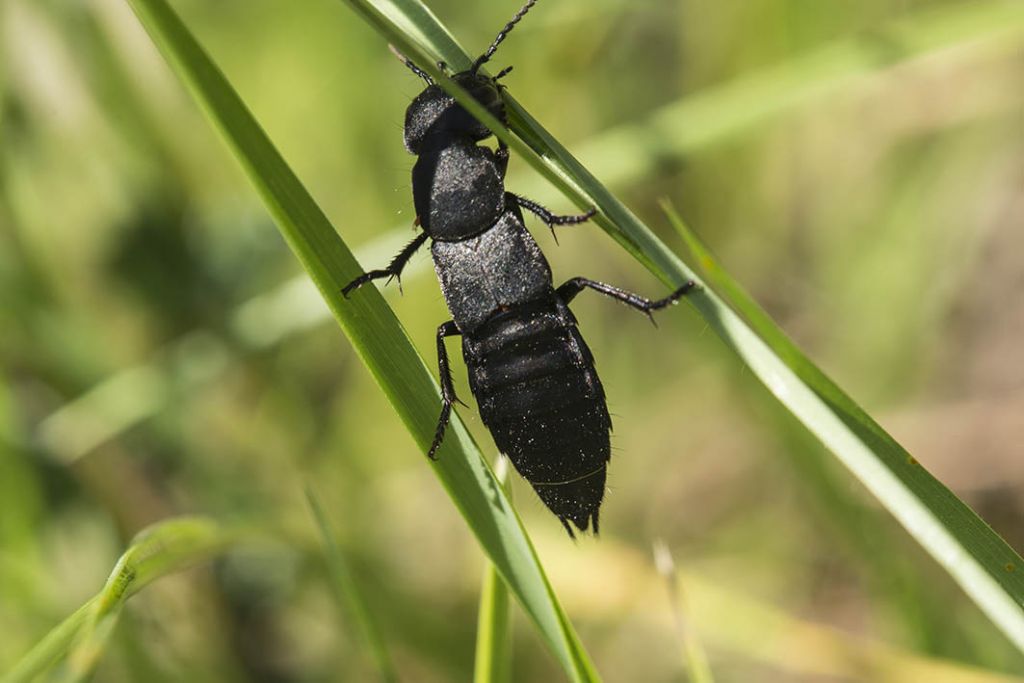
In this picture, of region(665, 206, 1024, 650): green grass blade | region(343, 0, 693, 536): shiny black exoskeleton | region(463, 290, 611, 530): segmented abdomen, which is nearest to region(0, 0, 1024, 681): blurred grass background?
region(343, 0, 693, 536): shiny black exoskeleton

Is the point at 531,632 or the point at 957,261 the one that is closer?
the point at 531,632

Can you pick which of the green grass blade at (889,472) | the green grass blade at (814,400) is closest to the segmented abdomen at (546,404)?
the green grass blade at (814,400)

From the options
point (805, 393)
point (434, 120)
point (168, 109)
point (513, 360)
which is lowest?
point (805, 393)

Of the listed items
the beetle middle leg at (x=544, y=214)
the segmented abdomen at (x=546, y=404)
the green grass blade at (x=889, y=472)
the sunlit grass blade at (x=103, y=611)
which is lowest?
the green grass blade at (x=889, y=472)

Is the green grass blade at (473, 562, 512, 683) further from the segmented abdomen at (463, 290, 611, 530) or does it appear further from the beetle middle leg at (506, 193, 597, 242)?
the beetle middle leg at (506, 193, 597, 242)

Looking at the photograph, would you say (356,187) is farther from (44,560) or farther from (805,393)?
(805,393)

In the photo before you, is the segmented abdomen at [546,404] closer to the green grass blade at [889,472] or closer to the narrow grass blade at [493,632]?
the narrow grass blade at [493,632]

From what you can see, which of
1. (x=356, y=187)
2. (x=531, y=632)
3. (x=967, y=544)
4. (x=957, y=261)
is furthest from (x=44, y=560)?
(x=957, y=261)
